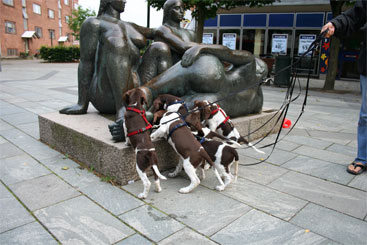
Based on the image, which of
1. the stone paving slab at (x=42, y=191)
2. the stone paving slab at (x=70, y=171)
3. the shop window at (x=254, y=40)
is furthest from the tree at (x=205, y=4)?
the stone paving slab at (x=42, y=191)

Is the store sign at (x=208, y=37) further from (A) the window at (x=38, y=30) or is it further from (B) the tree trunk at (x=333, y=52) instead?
(A) the window at (x=38, y=30)

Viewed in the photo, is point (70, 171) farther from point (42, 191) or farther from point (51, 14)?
point (51, 14)

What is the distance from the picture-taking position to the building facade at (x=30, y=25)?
40.6 m

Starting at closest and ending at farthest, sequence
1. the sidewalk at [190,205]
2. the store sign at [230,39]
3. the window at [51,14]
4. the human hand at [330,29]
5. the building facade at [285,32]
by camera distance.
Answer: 1. the sidewalk at [190,205]
2. the human hand at [330,29]
3. the building facade at [285,32]
4. the store sign at [230,39]
5. the window at [51,14]

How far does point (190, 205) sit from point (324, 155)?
2706 millimetres

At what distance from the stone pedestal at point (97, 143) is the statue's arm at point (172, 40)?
1.43 metres

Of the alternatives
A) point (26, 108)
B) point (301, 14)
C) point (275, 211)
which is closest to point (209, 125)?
point (275, 211)

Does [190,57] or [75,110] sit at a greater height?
[190,57]

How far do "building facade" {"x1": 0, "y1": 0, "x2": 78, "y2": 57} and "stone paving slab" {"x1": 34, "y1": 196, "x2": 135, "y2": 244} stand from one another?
A: 141 ft

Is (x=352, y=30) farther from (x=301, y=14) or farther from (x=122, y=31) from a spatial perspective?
(x=301, y=14)

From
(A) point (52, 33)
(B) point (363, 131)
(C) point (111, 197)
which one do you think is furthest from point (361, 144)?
(A) point (52, 33)

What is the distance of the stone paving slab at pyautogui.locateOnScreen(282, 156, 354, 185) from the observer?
401 cm

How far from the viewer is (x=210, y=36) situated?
20.3 m

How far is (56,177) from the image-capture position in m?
3.81
